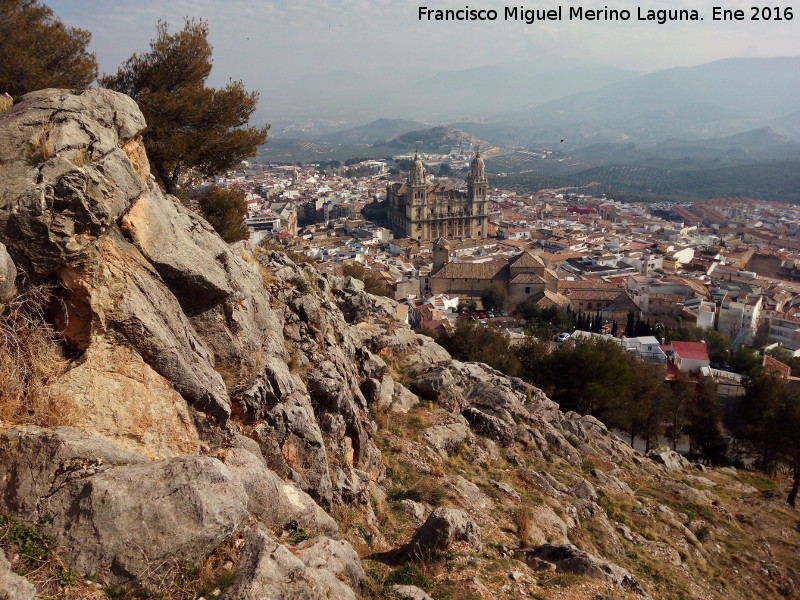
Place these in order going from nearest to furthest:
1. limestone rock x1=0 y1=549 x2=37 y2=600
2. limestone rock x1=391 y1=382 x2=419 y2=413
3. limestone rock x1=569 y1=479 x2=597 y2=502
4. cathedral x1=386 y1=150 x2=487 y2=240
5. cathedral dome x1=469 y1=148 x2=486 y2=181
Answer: limestone rock x1=0 y1=549 x2=37 y2=600 < limestone rock x1=569 y1=479 x2=597 y2=502 < limestone rock x1=391 y1=382 x2=419 y2=413 < cathedral x1=386 y1=150 x2=487 y2=240 < cathedral dome x1=469 y1=148 x2=486 y2=181

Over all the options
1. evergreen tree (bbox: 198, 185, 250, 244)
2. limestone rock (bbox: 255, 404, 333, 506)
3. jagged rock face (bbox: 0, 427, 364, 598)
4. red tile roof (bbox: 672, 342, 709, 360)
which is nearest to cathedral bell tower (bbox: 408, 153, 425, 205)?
red tile roof (bbox: 672, 342, 709, 360)

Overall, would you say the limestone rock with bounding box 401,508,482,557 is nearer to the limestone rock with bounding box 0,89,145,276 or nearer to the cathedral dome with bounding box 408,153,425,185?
the limestone rock with bounding box 0,89,145,276

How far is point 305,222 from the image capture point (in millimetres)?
90875

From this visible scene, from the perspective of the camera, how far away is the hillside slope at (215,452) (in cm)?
373

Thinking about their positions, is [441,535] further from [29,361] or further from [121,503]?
[29,361]

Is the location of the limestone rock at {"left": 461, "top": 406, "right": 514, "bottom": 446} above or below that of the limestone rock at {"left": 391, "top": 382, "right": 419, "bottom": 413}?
below

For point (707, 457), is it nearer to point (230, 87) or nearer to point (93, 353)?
point (230, 87)

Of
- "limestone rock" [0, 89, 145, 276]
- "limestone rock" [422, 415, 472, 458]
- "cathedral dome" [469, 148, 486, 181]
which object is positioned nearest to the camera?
"limestone rock" [0, 89, 145, 276]

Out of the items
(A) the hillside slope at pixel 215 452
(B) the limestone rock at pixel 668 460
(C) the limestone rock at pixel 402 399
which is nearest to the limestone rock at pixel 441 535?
(A) the hillside slope at pixel 215 452

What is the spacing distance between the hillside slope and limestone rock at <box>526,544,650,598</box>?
0.03m

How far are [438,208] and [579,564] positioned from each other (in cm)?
6634

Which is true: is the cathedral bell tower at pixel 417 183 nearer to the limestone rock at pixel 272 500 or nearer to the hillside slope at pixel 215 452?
the hillside slope at pixel 215 452

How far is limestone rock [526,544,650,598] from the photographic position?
6.54m

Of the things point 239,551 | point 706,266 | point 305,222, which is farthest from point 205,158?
point 305,222
